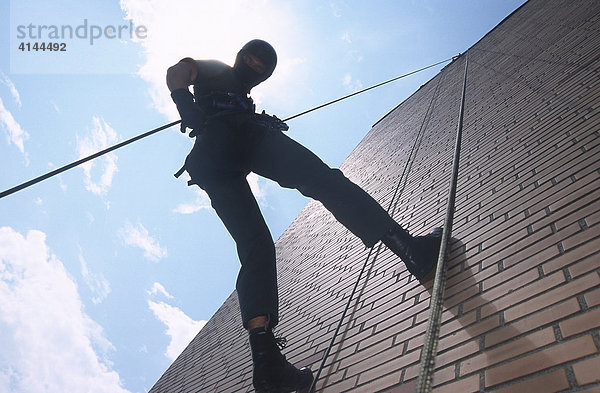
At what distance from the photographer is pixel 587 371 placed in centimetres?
92

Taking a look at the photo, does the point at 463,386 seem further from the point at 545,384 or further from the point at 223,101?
the point at 223,101

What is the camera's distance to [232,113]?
6.02 ft

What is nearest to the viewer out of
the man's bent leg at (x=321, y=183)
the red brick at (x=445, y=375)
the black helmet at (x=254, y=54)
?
the red brick at (x=445, y=375)

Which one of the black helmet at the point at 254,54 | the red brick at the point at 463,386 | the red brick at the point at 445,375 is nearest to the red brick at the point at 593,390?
the red brick at the point at 463,386

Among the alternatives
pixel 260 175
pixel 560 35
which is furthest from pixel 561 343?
pixel 560 35

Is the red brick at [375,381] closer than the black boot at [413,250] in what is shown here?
Yes

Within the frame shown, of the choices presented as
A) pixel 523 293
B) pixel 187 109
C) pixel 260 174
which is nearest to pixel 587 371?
pixel 523 293

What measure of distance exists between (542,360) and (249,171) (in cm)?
139

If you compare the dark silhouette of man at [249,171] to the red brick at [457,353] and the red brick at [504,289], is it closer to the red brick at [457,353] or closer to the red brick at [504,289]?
the red brick at [504,289]

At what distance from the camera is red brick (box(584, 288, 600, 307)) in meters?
1.07

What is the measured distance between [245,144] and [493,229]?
4.24ft

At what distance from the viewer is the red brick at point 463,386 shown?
44.8 inches

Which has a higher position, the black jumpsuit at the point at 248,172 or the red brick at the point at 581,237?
the black jumpsuit at the point at 248,172

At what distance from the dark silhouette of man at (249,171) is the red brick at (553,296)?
0.52 m
